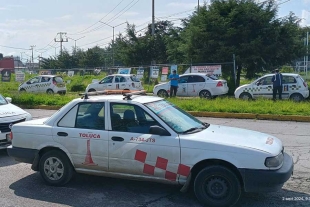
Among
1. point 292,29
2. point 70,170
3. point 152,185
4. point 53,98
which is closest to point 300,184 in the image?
point 152,185

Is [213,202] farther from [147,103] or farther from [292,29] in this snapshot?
[292,29]

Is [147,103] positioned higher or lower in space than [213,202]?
higher

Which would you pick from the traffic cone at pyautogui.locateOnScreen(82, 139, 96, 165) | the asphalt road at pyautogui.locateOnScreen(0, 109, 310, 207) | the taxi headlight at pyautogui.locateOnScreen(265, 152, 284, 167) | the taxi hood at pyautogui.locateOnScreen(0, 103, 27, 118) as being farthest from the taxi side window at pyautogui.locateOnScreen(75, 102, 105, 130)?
the taxi hood at pyautogui.locateOnScreen(0, 103, 27, 118)

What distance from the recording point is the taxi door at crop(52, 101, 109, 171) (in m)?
5.51

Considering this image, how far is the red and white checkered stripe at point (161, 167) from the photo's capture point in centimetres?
500

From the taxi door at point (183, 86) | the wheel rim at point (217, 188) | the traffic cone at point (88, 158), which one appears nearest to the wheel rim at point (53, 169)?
the traffic cone at point (88, 158)

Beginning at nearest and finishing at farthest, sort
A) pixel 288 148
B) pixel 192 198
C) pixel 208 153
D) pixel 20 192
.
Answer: pixel 208 153 → pixel 192 198 → pixel 20 192 → pixel 288 148

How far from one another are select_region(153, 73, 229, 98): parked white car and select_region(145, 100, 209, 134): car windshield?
14.2m

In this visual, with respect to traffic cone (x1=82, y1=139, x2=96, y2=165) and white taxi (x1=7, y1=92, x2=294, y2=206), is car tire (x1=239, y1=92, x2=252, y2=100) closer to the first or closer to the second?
white taxi (x1=7, y1=92, x2=294, y2=206)

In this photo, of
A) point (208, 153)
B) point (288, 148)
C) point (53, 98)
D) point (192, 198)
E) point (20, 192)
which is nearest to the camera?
point (208, 153)

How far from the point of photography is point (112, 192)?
18.2ft

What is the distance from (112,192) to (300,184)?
2.87 meters

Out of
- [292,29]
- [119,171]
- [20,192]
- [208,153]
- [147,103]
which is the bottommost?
[20,192]

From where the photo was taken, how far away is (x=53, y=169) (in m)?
5.84
